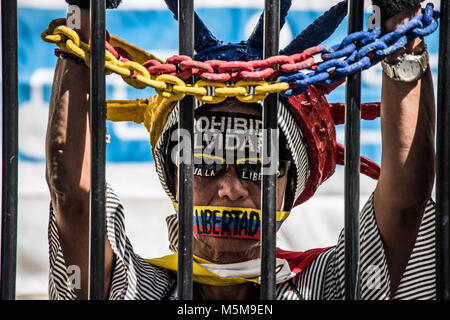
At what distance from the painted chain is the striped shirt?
21.0 inches

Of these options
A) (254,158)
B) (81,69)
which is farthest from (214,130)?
(81,69)

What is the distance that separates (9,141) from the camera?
133cm

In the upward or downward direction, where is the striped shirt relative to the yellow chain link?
downward

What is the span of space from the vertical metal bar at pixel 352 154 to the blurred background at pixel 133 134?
5.30 ft

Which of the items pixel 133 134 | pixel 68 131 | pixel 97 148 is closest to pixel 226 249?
pixel 68 131

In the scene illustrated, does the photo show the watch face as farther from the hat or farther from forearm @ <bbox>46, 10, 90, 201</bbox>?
forearm @ <bbox>46, 10, 90, 201</bbox>

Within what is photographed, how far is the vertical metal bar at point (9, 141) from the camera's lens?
4.36 ft

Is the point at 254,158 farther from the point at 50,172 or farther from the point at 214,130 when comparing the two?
the point at 50,172

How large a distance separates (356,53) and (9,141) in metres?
0.77

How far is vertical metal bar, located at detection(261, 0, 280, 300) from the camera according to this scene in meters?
1.28

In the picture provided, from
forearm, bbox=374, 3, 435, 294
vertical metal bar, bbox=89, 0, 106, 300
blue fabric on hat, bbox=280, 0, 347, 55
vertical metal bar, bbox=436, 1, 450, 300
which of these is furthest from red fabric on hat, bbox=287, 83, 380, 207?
vertical metal bar, bbox=89, 0, 106, 300

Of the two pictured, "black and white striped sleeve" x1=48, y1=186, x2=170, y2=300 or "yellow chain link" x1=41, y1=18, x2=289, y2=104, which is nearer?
"yellow chain link" x1=41, y1=18, x2=289, y2=104

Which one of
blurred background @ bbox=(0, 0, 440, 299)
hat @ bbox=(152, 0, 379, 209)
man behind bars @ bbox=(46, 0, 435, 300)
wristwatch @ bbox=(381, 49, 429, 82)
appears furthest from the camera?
blurred background @ bbox=(0, 0, 440, 299)

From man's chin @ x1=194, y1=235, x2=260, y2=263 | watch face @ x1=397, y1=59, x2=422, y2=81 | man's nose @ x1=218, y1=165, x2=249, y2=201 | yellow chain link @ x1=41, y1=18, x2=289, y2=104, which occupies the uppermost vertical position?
watch face @ x1=397, y1=59, x2=422, y2=81
